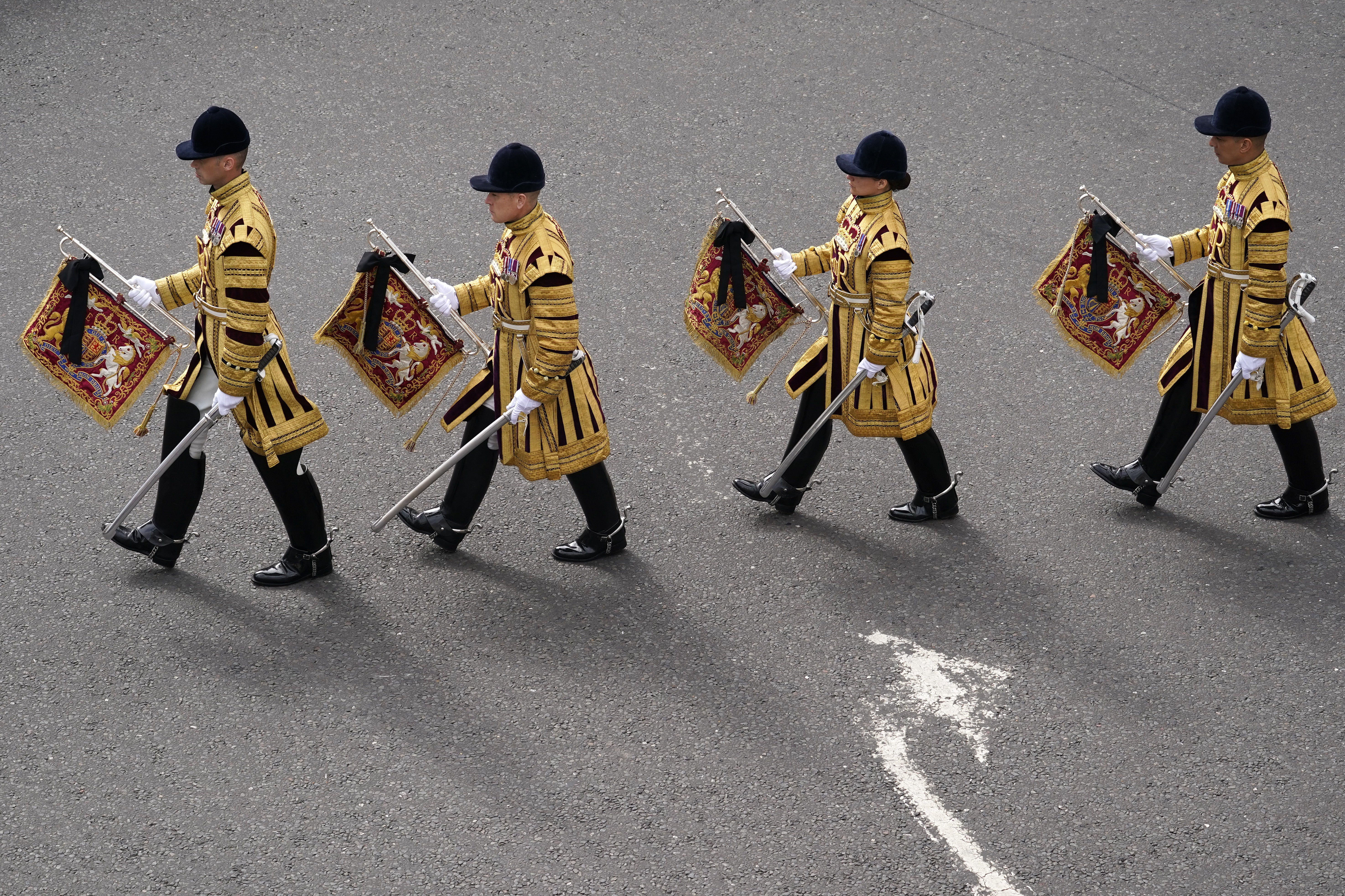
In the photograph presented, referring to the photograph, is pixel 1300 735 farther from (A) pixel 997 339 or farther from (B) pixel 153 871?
(B) pixel 153 871

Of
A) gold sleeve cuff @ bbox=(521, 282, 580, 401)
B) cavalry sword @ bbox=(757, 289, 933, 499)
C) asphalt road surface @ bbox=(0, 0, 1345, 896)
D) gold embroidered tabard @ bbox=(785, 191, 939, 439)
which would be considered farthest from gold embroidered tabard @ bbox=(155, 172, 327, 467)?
gold embroidered tabard @ bbox=(785, 191, 939, 439)

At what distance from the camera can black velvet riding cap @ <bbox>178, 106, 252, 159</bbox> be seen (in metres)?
5.18

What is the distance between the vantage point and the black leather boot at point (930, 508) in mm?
6184

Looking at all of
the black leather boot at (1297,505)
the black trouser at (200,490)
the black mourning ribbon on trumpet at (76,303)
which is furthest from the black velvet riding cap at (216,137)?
the black leather boot at (1297,505)

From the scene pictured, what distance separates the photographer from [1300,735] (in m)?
5.07

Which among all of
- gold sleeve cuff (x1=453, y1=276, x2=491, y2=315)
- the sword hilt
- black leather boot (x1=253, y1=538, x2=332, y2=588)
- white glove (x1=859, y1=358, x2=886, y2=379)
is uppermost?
gold sleeve cuff (x1=453, y1=276, x2=491, y2=315)

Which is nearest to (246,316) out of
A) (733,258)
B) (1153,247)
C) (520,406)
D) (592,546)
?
(520,406)

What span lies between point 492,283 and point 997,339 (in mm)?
3001

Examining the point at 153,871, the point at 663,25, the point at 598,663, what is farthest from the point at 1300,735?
the point at 663,25

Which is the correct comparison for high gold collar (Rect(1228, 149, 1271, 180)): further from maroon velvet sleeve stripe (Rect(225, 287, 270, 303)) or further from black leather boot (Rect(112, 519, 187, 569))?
black leather boot (Rect(112, 519, 187, 569))

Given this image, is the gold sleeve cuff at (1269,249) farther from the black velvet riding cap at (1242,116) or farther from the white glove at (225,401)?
the white glove at (225,401)

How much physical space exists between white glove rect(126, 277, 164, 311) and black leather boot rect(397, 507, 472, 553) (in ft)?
4.24

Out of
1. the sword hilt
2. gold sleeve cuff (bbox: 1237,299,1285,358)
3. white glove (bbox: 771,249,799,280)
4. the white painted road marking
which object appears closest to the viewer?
the white painted road marking

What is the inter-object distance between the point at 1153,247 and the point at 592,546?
267cm
